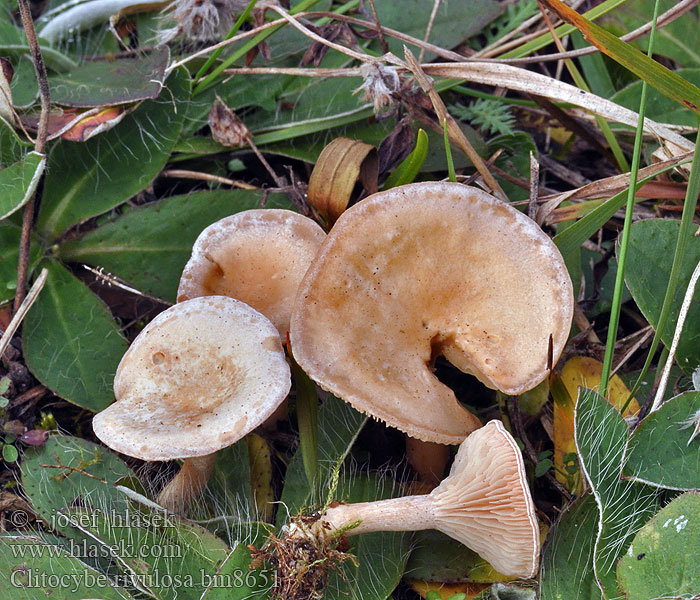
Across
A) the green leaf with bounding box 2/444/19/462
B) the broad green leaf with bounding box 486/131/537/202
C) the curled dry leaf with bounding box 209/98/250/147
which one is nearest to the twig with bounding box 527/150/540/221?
the broad green leaf with bounding box 486/131/537/202

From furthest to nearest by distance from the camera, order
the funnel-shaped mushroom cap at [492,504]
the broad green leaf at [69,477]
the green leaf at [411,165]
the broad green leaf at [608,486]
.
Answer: the green leaf at [411,165]
the broad green leaf at [69,477]
the broad green leaf at [608,486]
the funnel-shaped mushroom cap at [492,504]

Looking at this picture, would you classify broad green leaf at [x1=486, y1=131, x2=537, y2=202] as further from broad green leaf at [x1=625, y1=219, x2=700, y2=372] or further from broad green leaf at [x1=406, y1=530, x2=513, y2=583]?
broad green leaf at [x1=406, y1=530, x2=513, y2=583]

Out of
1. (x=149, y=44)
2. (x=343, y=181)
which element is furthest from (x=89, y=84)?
(x=343, y=181)

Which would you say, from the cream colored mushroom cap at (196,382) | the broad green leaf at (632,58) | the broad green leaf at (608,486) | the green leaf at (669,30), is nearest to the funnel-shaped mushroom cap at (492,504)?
the broad green leaf at (608,486)

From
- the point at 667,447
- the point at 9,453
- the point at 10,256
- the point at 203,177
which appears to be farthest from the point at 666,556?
the point at 10,256

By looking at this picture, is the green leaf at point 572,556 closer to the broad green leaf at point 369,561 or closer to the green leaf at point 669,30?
Answer: the broad green leaf at point 369,561

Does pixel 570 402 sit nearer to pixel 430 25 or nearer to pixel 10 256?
pixel 430 25
